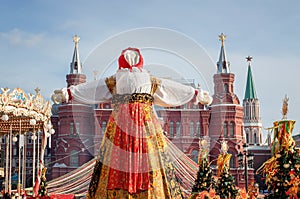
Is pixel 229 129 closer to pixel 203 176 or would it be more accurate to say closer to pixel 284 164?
pixel 203 176

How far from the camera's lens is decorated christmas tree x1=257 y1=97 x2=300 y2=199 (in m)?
7.50

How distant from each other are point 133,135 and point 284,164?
112 inches

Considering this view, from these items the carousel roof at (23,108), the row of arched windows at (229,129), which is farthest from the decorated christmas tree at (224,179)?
the row of arched windows at (229,129)

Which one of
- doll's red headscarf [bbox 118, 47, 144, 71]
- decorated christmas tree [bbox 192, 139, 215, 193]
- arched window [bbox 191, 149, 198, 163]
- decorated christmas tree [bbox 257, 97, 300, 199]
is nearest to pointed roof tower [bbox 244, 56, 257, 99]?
arched window [bbox 191, 149, 198, 163]

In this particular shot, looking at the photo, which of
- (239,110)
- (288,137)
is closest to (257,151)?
(239,110)

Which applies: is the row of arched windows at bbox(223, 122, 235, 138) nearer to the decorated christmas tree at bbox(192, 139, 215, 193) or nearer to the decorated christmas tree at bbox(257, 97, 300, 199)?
the decorated christmas tree at bbox(192, 139, 215, 193)

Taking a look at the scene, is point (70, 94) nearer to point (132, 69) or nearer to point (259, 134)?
point (132, 69)

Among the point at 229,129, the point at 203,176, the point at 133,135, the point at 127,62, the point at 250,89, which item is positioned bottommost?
the point at 203,176

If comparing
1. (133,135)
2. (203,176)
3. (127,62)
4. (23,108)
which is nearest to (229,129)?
(203,176)

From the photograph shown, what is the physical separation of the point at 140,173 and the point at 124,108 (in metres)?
0.84

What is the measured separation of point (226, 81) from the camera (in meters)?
47.3

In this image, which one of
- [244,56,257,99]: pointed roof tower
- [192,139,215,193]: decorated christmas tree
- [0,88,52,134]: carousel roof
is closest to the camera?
[0,88,52,134]: carousel roof

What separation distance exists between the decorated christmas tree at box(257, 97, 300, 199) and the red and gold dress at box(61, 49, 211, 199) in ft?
6.24

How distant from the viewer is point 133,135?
6.05m
